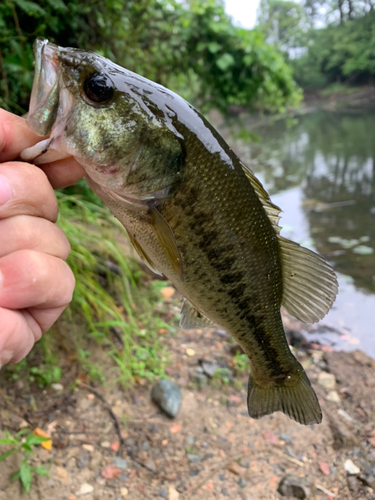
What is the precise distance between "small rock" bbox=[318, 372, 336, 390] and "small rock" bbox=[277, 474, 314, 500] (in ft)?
3.49

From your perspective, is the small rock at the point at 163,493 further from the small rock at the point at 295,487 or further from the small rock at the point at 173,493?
the small rock at the point at 295,487

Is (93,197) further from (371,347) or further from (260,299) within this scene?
(371,347)

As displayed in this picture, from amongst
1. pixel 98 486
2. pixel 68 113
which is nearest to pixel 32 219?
pixel 68 113

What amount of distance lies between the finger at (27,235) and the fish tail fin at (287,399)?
1.11 meters

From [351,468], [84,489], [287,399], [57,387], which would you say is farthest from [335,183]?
[84,489]

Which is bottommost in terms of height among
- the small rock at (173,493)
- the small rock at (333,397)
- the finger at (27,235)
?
the small rock at (333,397)

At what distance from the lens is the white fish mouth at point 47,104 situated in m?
1.02

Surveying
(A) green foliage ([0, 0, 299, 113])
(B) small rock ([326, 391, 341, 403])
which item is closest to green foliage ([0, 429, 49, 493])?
(B) small rock ([326, 391, 341, 403])

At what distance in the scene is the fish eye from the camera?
1107mm

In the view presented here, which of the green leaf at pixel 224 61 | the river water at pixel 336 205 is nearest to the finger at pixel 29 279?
the river water at pixel 336 205

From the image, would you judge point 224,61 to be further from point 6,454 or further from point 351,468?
point 6,454

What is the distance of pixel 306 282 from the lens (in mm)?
1512

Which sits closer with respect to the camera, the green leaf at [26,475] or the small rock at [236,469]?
the green leaf at [26,475]

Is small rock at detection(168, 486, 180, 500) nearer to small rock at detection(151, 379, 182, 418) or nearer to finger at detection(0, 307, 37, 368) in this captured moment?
small rock at detection(151, 379, 182, 418)
